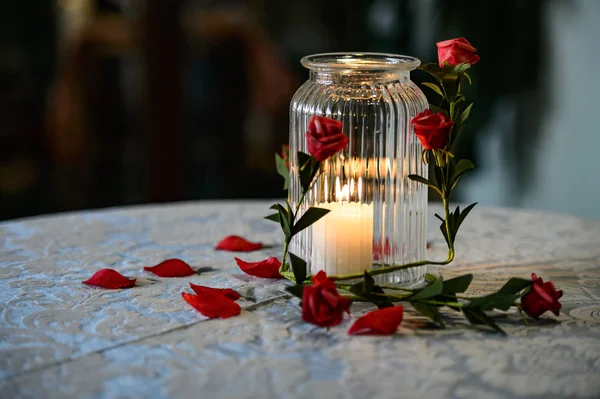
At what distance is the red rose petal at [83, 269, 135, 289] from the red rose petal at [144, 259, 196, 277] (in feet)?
0.19

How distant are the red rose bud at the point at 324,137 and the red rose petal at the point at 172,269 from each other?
0.97 ft

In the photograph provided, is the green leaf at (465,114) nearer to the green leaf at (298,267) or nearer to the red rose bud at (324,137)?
the red rose bud at (324,137)

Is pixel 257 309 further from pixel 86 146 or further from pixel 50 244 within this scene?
pixel 86 146

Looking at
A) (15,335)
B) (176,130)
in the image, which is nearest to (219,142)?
(176,130)

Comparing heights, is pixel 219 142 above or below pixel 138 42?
below

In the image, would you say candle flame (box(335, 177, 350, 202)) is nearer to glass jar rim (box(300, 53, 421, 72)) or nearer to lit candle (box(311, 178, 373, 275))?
lit candle (box(311, 178, 373, 275))

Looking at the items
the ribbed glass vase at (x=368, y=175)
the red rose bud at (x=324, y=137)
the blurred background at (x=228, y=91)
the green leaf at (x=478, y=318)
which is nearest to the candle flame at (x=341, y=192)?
the ribbed glass vase at (x=368, y=175)

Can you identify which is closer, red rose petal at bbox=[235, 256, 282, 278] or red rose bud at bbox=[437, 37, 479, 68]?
red rose bud at bbox=[437, 37, 479, 68]

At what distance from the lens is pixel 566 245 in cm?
124

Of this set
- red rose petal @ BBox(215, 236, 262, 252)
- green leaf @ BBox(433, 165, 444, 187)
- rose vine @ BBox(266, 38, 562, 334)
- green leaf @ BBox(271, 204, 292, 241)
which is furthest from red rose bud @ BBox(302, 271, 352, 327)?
red rose petal @ BBox(215, 236, 262, 252)

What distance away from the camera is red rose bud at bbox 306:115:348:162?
86 centimetres

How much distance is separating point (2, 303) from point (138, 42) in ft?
6.65

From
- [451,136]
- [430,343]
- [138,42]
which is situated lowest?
[430,343]

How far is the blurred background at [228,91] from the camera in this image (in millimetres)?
2617
